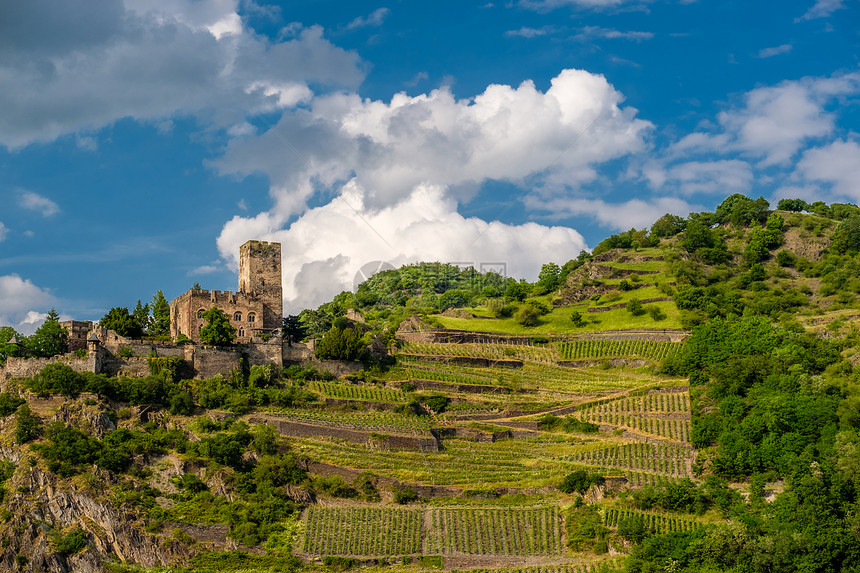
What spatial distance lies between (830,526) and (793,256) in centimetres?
5203

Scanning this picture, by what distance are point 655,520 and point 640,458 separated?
7380mm

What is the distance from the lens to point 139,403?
59312 mm

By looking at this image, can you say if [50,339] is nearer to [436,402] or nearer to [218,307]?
[218,307]

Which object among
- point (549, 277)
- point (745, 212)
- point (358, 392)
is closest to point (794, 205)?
point (745, 212)

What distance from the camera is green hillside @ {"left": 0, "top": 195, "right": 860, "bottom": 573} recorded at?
163ft

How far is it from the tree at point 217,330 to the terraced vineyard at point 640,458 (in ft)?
76.1

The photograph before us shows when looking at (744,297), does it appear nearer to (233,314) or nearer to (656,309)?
(656,309)

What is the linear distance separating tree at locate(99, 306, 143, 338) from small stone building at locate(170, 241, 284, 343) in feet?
10.1

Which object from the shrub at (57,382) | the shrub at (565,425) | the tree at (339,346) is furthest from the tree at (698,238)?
the shrub at (57,382)

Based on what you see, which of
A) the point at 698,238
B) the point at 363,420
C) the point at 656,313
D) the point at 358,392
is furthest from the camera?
the point at 698,238

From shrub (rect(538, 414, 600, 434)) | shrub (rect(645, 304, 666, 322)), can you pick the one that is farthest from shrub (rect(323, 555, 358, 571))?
shrub (rect(645, 304, 666, 322))

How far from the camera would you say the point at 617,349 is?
3059 inches

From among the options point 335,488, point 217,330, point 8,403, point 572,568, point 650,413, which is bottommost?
point 572,568

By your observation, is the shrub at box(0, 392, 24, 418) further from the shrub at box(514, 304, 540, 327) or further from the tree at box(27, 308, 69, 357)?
the shrub at box(514, 304, 540, 327)
